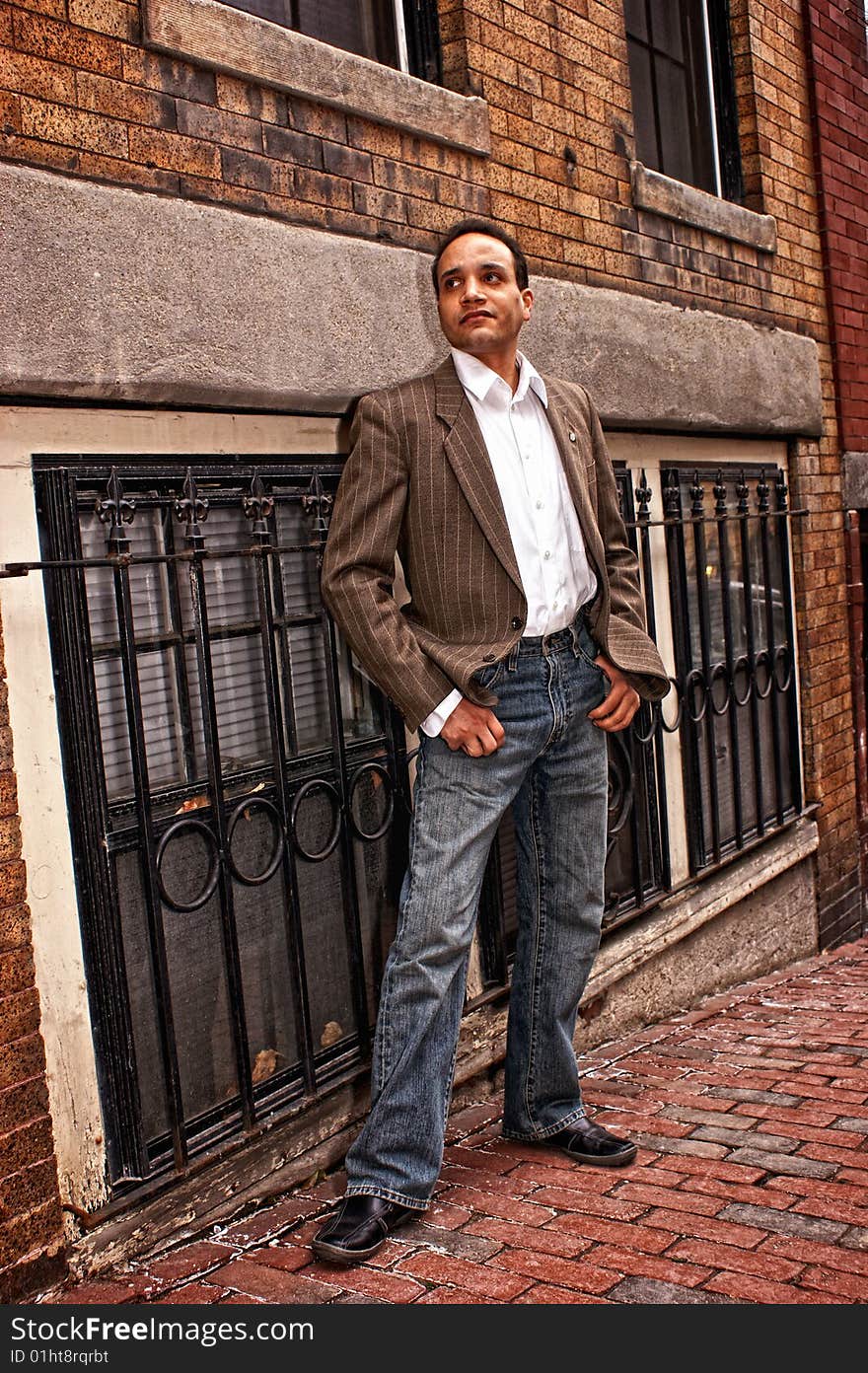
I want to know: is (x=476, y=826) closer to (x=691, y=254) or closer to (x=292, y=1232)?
(x=292, y=1232)

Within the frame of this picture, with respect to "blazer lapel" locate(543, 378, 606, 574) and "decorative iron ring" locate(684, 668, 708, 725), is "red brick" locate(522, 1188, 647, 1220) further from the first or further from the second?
"decorative iron ring" locate(684, 668, 708, 725)

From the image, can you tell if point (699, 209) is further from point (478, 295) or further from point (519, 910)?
point (519, 910)

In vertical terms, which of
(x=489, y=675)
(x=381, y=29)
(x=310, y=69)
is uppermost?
(x=381, y=29)

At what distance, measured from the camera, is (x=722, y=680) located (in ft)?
18.0

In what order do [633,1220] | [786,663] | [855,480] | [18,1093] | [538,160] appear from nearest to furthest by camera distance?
[18,1093] < [633,1220] < [538,160] < [786,663] < [855,480]

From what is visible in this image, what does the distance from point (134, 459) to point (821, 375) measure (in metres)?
4.26

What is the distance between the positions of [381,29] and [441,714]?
2.25m

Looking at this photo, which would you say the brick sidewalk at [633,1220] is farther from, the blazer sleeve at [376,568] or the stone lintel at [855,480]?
the stone lintel at [855,480]

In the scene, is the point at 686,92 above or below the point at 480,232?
above

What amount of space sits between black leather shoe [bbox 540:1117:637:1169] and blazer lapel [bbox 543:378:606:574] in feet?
4.63

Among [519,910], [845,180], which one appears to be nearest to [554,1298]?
[519,910]

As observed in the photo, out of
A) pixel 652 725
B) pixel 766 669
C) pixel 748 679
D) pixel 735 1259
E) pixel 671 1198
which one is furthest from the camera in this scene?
pixel 766 669

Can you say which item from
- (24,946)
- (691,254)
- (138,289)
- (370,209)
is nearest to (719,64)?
(691,254)

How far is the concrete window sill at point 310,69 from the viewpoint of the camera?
2.94 meters
